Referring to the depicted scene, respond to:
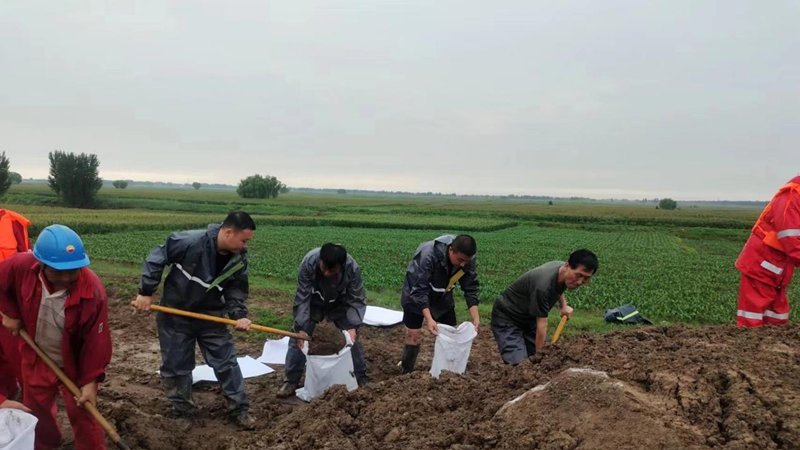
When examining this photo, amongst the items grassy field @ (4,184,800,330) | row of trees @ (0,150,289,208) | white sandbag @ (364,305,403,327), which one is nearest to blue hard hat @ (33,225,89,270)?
white sandbag @ (364,305,403,327)

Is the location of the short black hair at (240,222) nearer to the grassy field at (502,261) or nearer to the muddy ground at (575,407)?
the muddy ground at (575,407)

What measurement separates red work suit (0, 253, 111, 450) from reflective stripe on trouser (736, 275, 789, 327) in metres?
5.45

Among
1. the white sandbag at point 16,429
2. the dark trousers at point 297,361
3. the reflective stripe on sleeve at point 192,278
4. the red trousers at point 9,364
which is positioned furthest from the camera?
the dark trousers at point 297,361

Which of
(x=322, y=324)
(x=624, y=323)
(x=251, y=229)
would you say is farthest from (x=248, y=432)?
(x=624, y=323)

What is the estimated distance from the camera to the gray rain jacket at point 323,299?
4918mm

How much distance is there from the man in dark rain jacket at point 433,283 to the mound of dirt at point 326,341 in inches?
35.8

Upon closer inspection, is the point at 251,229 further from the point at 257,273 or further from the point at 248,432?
the point at 257,273

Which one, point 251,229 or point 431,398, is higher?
point 251,229

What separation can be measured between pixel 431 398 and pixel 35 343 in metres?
2.67

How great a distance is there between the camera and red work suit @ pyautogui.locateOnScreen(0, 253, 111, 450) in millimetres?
3289

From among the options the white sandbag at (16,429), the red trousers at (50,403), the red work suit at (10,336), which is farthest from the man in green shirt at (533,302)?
the red work suit at (10,336)

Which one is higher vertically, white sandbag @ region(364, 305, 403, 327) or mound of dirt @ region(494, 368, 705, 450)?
mound of dirt @ region(494, 368, 705, 450)

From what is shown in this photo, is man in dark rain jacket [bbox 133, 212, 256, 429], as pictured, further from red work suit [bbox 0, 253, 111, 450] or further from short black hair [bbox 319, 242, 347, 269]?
red work suit [bbox 0, 253, 111, 450]

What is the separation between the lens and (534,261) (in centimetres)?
1689
